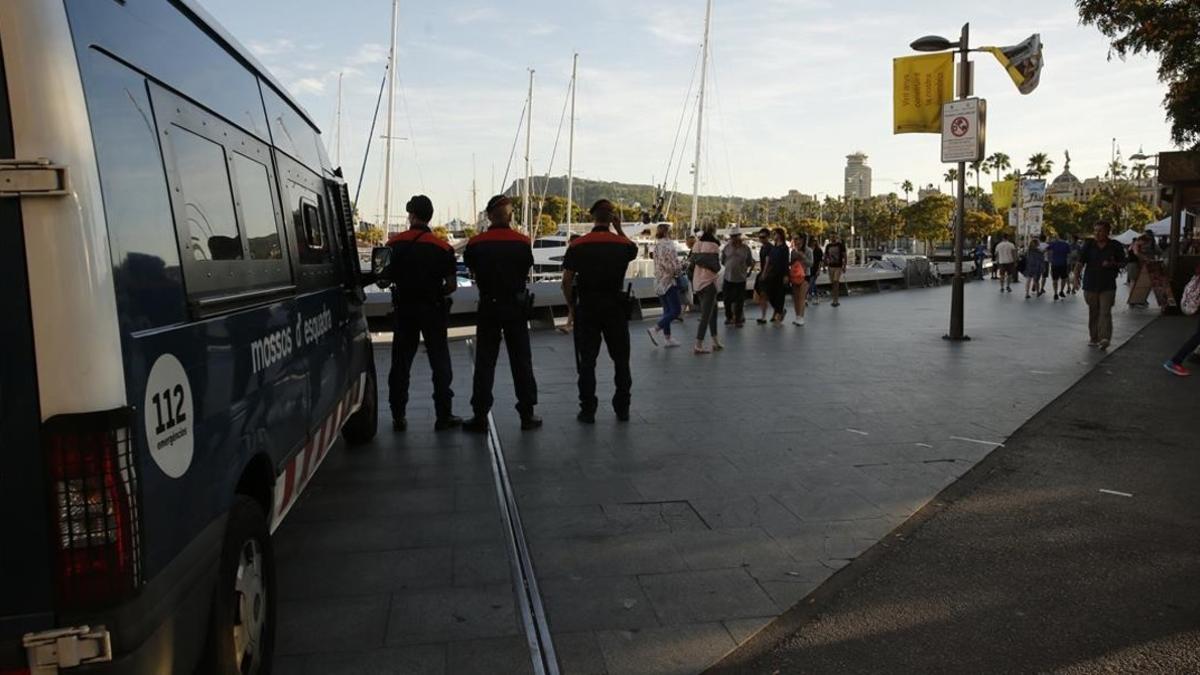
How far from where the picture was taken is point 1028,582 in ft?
13.1

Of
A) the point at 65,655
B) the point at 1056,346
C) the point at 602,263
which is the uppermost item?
the point at 602,263

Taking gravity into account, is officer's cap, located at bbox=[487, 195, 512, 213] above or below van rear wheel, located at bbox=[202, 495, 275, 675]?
above

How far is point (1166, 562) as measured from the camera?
13.9 ft

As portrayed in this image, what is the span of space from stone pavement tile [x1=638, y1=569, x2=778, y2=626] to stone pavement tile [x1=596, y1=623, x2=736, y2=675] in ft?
0.33

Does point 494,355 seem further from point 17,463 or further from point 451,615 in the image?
point 17,463

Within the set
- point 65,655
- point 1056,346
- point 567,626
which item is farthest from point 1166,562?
point 1056,346

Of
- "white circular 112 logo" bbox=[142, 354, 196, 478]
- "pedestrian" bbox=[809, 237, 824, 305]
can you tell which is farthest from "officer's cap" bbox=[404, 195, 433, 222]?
"pedestrian" bbox=[809, 237, 824, 305]

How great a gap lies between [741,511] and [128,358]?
3694 millimetres

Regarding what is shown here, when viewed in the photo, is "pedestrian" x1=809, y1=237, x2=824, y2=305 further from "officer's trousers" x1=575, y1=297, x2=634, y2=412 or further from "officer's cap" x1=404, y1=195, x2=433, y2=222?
"officer's cap" x1=404, y1=195, x2=433, y2=222

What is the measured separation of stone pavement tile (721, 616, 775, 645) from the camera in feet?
11.5

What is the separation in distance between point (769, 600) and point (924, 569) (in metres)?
0.85

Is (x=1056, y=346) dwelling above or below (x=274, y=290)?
below

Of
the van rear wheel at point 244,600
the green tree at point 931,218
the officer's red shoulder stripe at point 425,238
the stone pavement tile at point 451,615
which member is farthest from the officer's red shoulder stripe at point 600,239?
the green tree at point 931,218

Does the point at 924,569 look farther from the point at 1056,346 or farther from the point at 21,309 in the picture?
the point at 1056,346
